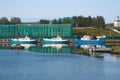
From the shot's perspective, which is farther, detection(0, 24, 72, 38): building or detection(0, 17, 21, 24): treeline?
detection(0, 17, 21, 24): treeline

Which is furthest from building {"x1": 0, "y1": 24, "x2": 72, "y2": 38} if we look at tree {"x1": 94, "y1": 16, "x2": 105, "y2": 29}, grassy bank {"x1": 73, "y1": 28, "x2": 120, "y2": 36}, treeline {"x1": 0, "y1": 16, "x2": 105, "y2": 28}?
tree {"x1": 94, "y1": 16, "x2": 105, "y2": 29}

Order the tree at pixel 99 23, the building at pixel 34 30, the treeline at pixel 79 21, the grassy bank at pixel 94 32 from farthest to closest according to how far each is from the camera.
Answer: the treeline at pixel 79 21
the tree at pixel 99 23
the grassy bank at pixel 94 32
the building at pixel 34 30

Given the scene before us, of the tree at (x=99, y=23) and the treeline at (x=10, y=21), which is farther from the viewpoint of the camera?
the treeline at (x=10, y=21)

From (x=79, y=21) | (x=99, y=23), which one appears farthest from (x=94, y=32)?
(x=79, y=21)

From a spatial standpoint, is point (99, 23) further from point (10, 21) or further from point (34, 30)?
point (10, 21)

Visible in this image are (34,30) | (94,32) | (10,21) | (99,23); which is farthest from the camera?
(10,21)

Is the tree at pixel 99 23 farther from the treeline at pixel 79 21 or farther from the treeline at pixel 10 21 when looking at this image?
the treeline at pixel 10 21

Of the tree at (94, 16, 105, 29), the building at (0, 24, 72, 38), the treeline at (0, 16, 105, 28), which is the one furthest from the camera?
the treeline at (0, 16, 105, 28)

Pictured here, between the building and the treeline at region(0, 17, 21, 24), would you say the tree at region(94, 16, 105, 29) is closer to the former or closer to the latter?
the building

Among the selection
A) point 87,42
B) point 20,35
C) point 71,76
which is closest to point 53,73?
point 71,76

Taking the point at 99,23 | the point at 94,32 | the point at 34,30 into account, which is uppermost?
the point at 99,23

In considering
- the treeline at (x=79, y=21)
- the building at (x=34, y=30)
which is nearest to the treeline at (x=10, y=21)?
the treeline at (x=79, y=21)

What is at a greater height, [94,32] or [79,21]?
[79,21]

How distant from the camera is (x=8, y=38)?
13962 cm
